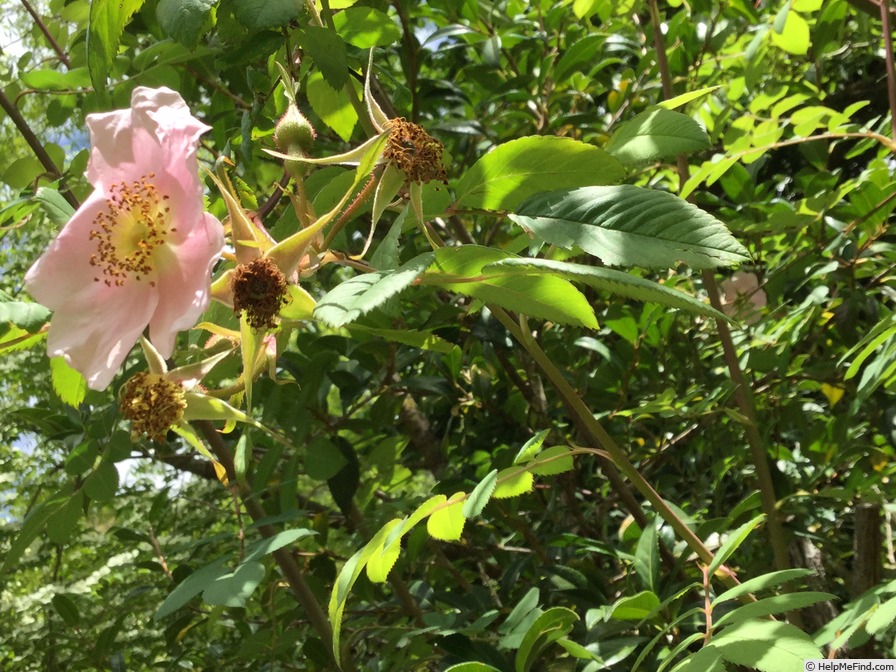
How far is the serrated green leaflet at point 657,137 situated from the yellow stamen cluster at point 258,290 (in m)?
0.24

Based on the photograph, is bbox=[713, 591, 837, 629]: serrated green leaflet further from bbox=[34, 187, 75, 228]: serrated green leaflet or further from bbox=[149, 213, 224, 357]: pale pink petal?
bbox=[34, 187, 75, 228]: serrated green leaflet

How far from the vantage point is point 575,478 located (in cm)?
125

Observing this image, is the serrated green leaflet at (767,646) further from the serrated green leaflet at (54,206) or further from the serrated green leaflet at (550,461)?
the serrated green leaflet at (54,206)

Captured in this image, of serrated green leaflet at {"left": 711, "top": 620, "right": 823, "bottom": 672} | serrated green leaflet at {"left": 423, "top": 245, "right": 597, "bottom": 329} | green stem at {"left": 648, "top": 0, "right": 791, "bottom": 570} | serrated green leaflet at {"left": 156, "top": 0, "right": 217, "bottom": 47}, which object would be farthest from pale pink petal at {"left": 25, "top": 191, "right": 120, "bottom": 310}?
green stem at {"left": 648, "top": 0, "right": 791, "bottom": 570}

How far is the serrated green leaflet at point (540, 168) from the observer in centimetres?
50

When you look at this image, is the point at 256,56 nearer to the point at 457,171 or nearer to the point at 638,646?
the point at 638,646

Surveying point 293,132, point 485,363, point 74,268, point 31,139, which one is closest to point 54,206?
point 74,268

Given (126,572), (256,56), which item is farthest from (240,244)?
(126,572)

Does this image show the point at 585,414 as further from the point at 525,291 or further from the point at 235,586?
the point at 235,586

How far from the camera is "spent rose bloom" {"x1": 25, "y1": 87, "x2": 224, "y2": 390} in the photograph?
49cm

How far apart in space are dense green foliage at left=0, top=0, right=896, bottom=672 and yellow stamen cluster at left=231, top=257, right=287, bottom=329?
0.01 meters

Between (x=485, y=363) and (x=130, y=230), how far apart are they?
824 mm

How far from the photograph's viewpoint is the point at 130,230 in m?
0.52

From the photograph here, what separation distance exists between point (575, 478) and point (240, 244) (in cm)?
90
